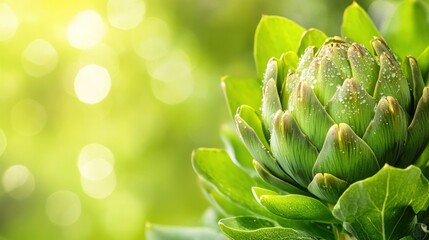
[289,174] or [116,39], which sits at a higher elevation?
[116,39]

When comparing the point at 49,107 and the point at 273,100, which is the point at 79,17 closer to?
the point at 49,107

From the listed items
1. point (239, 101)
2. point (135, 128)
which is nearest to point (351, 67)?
point (239, 101)

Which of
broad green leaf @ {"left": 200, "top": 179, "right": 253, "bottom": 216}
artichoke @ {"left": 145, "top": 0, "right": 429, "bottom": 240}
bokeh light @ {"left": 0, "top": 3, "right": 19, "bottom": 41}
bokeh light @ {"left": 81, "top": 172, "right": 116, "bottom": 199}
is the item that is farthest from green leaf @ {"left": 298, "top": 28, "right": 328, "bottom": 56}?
bokeh light @ {"left": 0, "top": 3, "right": 19, "bottom": 41}

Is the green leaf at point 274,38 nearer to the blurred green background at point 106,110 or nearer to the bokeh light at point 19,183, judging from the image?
the blurred green background at point 106,110

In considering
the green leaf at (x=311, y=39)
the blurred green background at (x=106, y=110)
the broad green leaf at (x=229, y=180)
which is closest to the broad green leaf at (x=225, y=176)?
the broad green leaf at (x=229, y=180)

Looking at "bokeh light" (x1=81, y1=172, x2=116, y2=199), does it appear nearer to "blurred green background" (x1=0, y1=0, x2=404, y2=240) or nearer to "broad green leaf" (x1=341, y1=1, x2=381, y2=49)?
"blurred green background" (x1=0, y1=0, x2=404, y2=240)
